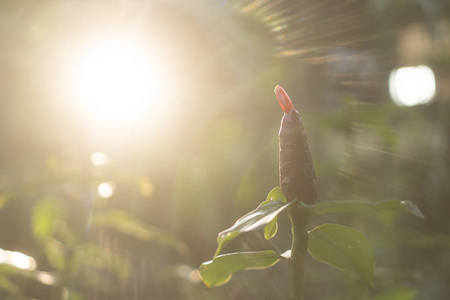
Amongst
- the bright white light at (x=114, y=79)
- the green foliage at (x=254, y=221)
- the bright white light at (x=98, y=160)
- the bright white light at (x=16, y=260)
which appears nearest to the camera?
the green foliage at (x=254, y=221)

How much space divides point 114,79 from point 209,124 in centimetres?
56

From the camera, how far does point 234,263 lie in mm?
262

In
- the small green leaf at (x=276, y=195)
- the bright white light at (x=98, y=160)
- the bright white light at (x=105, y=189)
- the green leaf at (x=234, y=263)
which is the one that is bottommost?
the green leaf at (x=234, y=263)

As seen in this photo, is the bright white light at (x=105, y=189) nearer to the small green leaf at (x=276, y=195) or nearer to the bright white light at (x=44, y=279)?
the bright white light at (x=44, y=279)

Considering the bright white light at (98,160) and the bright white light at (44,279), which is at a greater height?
the bright white light at (98,160)

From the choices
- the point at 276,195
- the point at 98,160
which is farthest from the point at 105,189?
the point at 276,195

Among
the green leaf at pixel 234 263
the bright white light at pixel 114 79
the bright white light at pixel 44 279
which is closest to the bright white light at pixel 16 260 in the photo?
the bright white light at pixel 44 279

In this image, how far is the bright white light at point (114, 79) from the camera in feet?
3.21

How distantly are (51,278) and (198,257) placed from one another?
2.10 feet

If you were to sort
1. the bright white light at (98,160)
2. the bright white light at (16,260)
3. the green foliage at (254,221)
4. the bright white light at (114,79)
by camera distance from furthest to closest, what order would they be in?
the bright white light at (114,79) < the bright white light at (98,160) < the bright white light at (16,260) < the green foliage at (254,221)

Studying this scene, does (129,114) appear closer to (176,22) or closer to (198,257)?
(176,22)

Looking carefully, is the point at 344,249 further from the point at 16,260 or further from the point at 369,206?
the point at 16,260

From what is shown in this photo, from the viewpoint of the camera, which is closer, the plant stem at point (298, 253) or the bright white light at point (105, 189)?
the plant stem at point (298, 253)

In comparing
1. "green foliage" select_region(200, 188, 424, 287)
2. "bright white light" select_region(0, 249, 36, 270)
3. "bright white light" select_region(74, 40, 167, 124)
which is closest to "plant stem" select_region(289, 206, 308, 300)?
"green foliage" select_region(200, 188, 424, 287)
